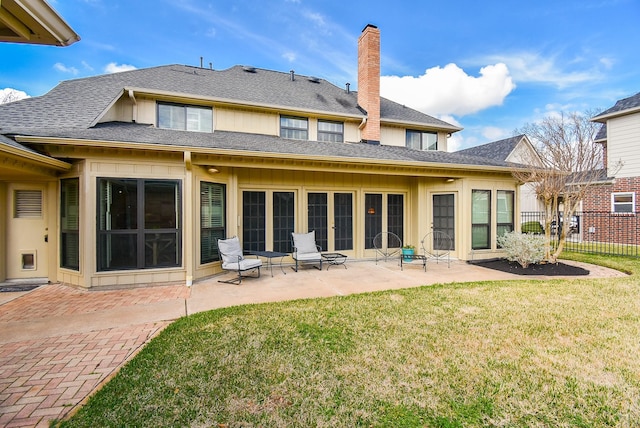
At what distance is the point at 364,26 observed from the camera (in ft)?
33.3

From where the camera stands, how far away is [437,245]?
889cm

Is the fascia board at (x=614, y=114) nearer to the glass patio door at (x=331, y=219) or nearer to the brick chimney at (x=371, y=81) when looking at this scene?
the brick chimney at (x=371, y=81)

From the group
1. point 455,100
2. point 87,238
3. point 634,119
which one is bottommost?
point 87,238

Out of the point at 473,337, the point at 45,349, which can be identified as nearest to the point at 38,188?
the point at 45,349

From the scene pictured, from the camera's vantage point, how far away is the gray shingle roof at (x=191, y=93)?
21.9 ft

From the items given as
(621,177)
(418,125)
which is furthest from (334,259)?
(621,177)

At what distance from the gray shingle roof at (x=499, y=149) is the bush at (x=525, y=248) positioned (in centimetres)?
1069

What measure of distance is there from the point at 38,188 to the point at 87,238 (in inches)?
75.1

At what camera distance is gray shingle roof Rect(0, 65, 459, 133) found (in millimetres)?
6688

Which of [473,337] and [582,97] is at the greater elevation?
[582,97]

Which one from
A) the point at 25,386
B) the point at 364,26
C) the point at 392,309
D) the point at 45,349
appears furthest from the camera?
the point at 364,26

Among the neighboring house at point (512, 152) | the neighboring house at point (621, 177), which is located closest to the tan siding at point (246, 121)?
the neighboring house at point (621, 177)

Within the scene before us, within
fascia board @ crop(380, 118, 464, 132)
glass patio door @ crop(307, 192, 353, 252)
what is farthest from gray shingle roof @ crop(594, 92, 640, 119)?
glass patio door @ crop(307, 192, 353, 252)

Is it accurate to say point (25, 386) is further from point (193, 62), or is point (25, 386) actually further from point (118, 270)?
point (193, 62)
